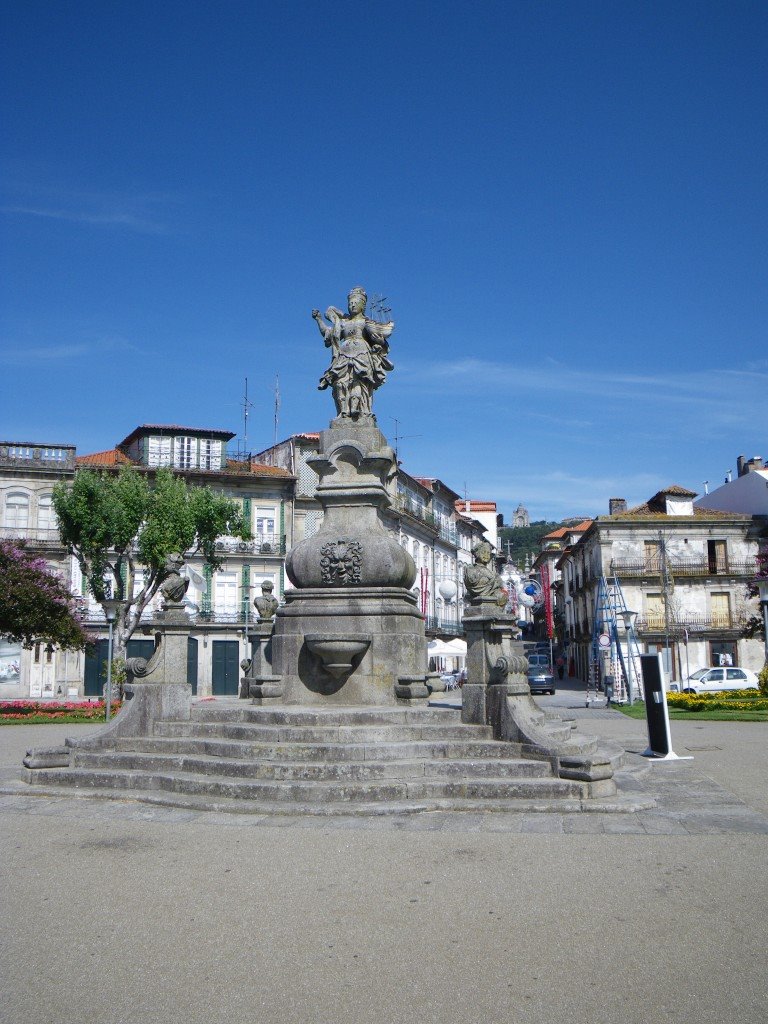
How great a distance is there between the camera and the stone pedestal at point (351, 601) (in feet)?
40.5

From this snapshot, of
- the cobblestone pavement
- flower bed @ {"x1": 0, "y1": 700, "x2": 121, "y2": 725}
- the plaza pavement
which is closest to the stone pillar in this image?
the cobblestone pavement

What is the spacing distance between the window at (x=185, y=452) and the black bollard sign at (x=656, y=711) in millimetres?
36321

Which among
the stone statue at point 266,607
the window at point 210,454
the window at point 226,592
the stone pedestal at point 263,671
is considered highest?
the window at point 210,454

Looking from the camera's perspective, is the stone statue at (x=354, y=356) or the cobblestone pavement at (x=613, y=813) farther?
the stone statue at (x=354, y=356)

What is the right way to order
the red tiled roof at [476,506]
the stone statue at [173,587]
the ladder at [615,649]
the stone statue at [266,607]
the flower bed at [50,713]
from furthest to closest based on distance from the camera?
the red tiled roof at [476,506] → the ladder at [615,649] → the flower bed at [50,713] → the stone statue at [266,607] → the stone statue at [173,587]

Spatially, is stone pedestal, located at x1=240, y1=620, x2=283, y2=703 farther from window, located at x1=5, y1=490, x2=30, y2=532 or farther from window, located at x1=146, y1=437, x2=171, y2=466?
window, located at x1=146, y1=437, x2=171, y2=466

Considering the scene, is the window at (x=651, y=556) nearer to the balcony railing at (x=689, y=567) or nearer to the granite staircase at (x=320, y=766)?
the balcony railing at (x=689, y=567)

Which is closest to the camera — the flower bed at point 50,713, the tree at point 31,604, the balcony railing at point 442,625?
the flower bed at point 50,713

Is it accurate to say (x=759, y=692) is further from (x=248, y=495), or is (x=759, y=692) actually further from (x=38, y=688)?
(x=38, y=688)

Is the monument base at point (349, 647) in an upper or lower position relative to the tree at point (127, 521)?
lower

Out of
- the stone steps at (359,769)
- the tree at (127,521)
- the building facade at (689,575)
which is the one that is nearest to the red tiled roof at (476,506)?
the building facade at (689,575)

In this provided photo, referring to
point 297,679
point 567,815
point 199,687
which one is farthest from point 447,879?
point 199,687

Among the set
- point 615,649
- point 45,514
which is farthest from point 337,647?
point 45,514

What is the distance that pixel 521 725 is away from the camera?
1059 cm
